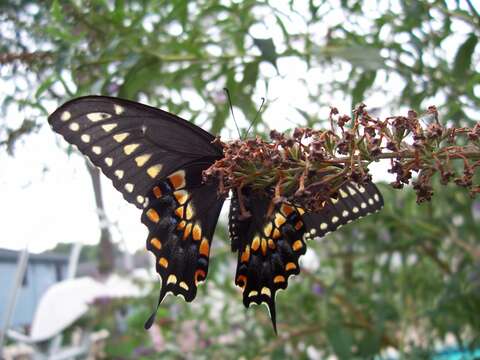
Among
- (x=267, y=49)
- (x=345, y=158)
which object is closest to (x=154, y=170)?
(x=267, y=49)

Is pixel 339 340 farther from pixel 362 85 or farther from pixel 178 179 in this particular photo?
pixel 178 179

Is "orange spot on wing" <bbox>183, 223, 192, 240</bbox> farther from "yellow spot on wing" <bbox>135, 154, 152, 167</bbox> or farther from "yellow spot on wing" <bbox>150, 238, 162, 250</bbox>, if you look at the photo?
"yellow spot on wing" <bbox>135, 154, 152, 167</bbox>

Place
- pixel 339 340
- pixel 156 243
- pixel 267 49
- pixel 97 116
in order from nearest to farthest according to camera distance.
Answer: pixel 97 116, pixel 156 243, pixel 267 49, pixel 339 340

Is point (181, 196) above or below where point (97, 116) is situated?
below

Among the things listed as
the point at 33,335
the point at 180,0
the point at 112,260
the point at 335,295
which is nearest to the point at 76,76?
the point at 180,0

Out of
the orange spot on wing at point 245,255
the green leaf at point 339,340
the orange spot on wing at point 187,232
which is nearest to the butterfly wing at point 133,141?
the orange spot on wing at point 187,232

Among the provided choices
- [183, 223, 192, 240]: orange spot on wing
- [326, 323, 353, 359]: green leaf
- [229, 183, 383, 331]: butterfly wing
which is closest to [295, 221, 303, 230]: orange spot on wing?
[229, 183, 383, 331]: butterfly wing
